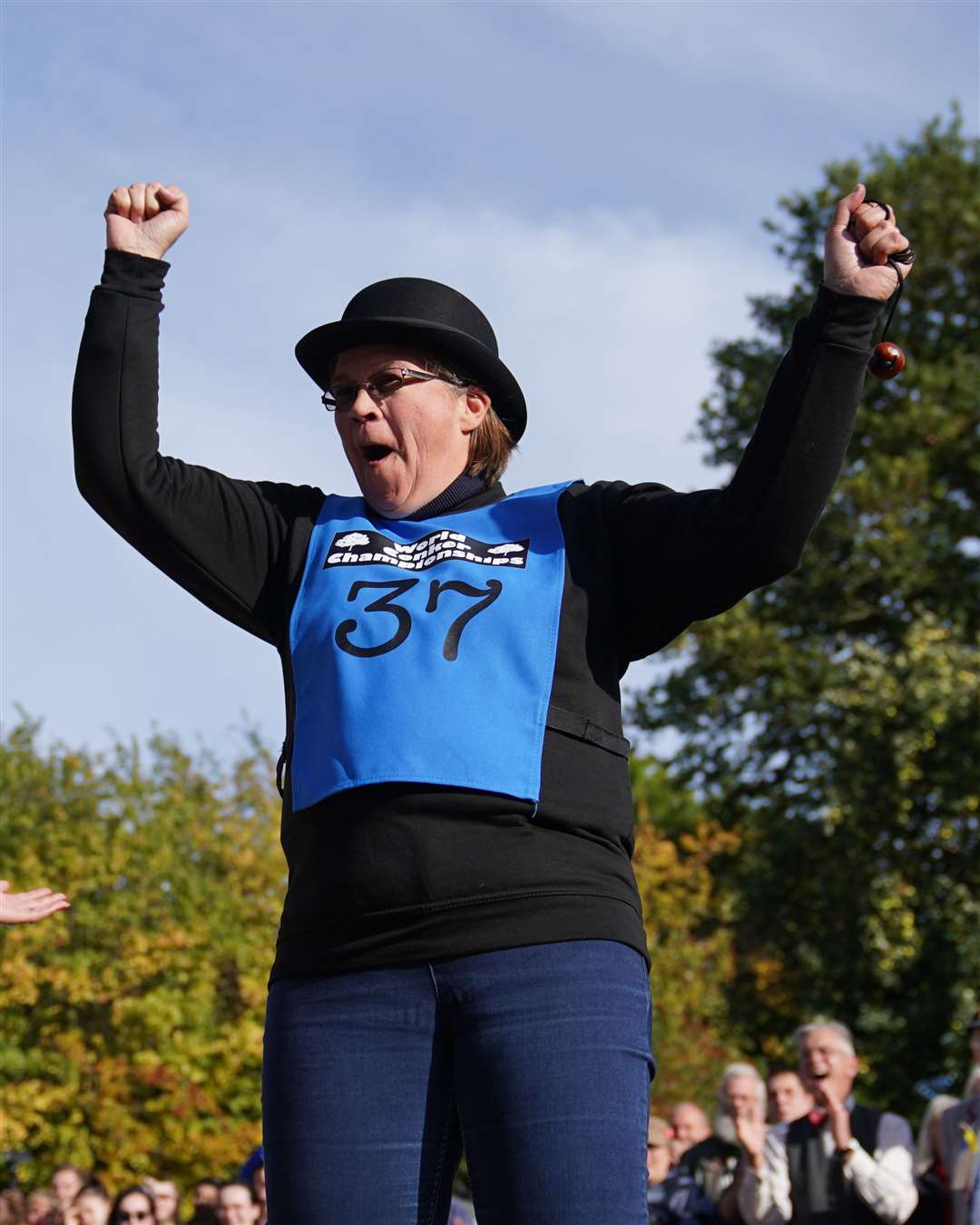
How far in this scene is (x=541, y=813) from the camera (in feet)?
7.93

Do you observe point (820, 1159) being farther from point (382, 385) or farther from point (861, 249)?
point (861, 249)

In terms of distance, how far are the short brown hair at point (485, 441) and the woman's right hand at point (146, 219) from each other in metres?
0.47

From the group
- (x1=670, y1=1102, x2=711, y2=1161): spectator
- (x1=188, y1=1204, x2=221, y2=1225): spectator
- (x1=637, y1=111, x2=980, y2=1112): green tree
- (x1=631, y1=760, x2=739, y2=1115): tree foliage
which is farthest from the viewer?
(x1=631, y1=760, x2=739, y2=1115): tree foliage

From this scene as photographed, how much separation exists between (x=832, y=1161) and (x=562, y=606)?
4.96 meters

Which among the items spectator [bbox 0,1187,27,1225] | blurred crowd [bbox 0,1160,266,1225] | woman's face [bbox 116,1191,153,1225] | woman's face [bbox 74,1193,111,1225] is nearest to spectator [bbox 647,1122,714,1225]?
blurred crowd [bbox 0,1160,266,1225]

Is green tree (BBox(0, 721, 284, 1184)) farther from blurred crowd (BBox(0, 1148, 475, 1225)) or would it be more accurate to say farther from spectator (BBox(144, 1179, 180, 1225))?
spectator (BBox(144, 1179, 180, 1225))

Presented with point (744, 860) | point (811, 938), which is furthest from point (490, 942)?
point (744, 860)

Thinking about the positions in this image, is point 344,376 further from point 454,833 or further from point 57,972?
point 57,972

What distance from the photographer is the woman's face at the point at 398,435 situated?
279 cm

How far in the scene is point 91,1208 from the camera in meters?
10.0

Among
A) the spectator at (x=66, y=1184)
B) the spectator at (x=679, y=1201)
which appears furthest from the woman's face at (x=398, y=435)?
the spectator at (x=66, y=1184)

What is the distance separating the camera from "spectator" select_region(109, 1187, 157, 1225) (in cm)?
973

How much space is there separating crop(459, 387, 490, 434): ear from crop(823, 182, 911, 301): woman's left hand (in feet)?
2.34

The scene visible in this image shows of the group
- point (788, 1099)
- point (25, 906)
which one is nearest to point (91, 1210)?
point (788, 1099)
